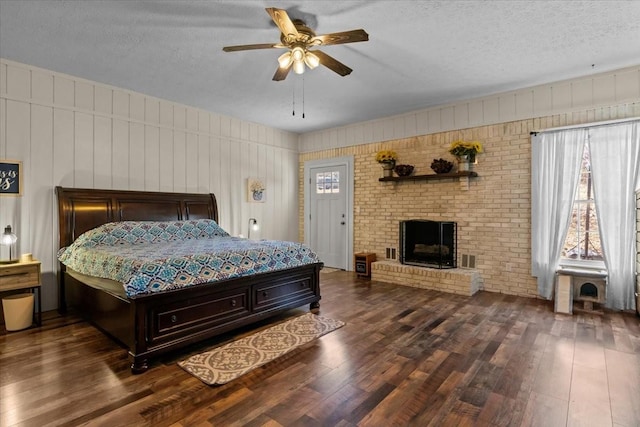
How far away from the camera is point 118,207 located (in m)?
4.36

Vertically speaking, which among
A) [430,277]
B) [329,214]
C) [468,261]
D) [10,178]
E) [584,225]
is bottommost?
[430,277]

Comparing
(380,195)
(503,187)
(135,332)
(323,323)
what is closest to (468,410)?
(323,323)

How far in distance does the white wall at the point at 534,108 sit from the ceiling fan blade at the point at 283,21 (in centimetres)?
339

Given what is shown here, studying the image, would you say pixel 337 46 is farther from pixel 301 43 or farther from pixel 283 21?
pixel 283 21

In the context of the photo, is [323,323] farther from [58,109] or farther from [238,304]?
[58,109]

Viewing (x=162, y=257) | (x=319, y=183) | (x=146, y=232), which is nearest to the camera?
(x=162, y=257)

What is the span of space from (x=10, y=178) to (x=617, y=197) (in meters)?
6.96

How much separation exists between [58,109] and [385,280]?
16.6ft

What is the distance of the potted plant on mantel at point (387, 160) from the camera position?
18.7 ft

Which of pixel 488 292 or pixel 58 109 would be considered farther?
pixel 488 292

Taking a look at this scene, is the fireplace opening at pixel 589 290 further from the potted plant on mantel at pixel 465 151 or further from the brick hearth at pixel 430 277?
the potted plant on mantel at pixel 465 151

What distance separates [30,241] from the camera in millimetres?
3812

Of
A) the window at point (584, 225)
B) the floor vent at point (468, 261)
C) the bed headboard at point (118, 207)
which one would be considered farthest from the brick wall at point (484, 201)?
the bed headboard at point (118, 207)

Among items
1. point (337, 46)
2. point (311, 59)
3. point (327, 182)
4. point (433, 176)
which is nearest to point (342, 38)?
point (311, 59)
